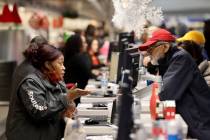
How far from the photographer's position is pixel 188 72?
13.1 ft

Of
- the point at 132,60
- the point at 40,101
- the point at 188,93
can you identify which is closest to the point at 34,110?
the point at 40,101

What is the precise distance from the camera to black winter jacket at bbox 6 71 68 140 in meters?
3.96

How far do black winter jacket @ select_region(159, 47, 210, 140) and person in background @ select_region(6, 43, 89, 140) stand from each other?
83 cm

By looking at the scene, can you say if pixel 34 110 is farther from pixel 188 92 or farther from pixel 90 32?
pixel 90 32

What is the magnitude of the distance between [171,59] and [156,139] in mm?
1299

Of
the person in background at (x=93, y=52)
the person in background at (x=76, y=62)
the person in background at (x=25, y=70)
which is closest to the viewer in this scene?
the person in background at (x=25, y=70)

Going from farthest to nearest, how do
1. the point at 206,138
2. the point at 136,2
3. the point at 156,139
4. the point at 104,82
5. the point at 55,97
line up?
→ the point at 104,82 → the point at 136,2 → the point at 55,97 → the point at 206,138 → the point at 156,139

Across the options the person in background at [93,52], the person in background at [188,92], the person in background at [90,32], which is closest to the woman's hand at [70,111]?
the person in background at [188,92]

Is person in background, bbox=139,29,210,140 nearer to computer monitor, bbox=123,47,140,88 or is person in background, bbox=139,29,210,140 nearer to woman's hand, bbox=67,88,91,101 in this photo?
computer monitor, bbox=123,47,140,88

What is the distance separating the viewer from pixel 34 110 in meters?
3.93

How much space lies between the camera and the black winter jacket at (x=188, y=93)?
394 cm

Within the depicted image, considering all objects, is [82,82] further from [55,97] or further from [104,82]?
[55,97]

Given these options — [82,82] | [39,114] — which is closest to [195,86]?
[39,114]

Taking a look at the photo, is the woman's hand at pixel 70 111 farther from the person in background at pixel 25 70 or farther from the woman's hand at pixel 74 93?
the person in background at pixel 25 70
